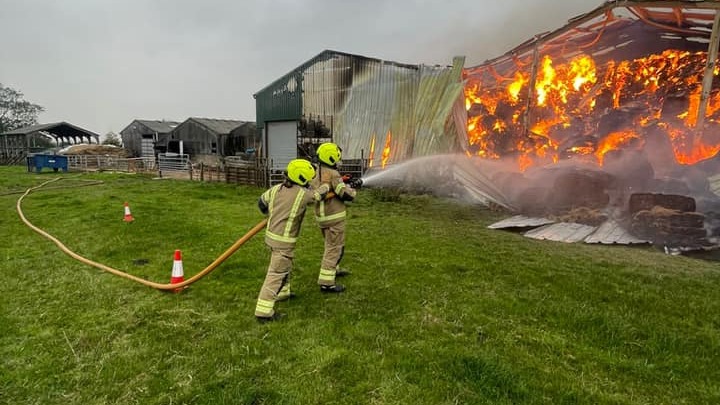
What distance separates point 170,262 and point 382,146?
12370 millimetres

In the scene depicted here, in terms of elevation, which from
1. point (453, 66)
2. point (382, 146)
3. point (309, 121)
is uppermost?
point (453, 66)

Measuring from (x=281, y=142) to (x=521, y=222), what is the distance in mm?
15071

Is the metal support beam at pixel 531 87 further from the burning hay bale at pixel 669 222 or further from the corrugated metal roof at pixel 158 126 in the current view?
the corrugated metal roof at pixel 158 126

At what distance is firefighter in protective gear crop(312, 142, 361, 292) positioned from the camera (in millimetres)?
5352

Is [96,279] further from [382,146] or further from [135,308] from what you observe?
[382,146]

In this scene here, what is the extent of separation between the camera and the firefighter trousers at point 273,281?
14.4 feet

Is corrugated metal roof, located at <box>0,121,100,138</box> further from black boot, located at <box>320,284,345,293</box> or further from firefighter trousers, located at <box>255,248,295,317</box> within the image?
firefighter trousers, located at <box>255,248,295,317</box>

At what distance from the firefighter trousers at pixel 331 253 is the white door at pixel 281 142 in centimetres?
1585

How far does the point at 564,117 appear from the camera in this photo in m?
13.7

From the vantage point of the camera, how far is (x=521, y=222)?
33.9ft

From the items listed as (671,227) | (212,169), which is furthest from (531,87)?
(212,169)

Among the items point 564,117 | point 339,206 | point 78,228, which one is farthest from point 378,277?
point 564,117

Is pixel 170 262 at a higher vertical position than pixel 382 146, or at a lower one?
lower

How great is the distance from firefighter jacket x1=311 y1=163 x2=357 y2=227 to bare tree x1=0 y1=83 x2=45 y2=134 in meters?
75.3
